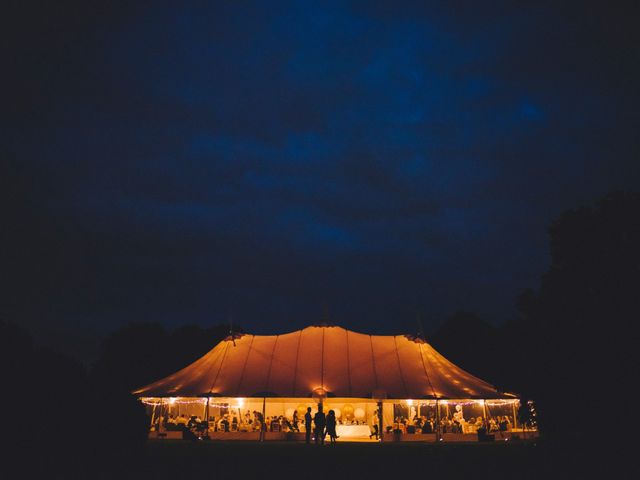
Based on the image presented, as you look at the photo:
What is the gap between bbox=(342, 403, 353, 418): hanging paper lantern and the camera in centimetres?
2342

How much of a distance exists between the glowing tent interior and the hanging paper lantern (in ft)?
0.13

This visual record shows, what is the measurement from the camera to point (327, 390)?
21.0 meters

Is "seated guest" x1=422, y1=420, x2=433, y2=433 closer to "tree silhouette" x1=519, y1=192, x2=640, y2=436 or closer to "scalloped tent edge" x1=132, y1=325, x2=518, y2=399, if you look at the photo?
"scalloped tent edge" x1=132, y1=325, x2=518, y2=399

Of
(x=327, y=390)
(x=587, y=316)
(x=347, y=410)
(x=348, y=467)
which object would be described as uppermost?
(x=587, y=316)

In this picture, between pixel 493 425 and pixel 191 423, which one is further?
pixel 493 425

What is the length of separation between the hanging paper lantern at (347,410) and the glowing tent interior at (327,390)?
0.04m

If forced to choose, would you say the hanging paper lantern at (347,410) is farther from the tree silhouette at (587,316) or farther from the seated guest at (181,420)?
the tree silhouette at (587,316)

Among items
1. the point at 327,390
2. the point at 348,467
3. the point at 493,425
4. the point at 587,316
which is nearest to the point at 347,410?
the point at 327,390

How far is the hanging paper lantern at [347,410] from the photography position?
76.9 ft

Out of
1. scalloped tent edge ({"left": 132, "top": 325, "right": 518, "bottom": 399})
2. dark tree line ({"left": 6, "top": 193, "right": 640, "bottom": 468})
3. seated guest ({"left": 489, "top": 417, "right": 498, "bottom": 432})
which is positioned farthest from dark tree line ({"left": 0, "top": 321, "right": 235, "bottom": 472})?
seated guest ({"left": 489, "top": 417, "right": 498, "bottom": 432})

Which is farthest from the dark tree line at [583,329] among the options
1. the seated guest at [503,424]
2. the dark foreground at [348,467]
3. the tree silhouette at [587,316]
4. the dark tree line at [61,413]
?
the seated guest at [503,424]

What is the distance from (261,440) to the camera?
20297 millimetres

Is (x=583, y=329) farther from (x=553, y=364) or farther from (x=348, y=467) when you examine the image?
(x=348, y=467)

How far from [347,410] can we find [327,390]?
9.96ft
